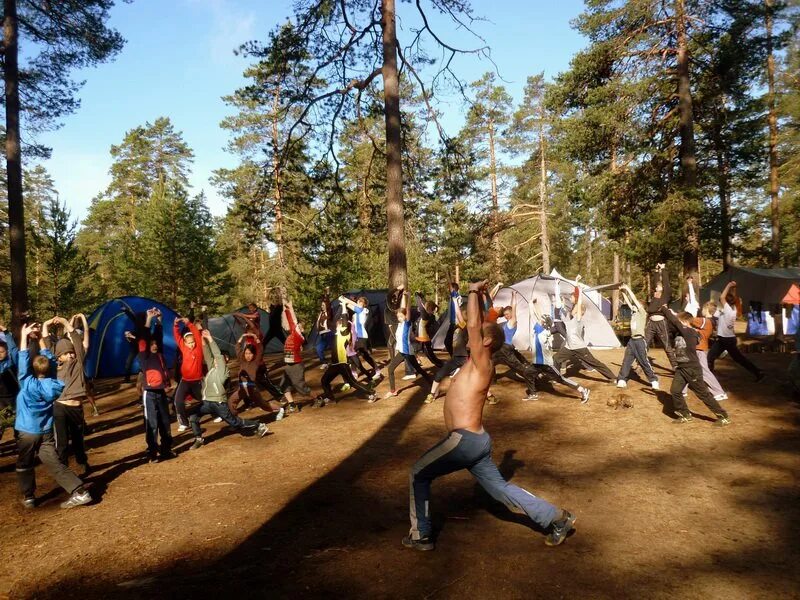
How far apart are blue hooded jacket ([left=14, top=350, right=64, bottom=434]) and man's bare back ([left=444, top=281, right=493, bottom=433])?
4.44 meters

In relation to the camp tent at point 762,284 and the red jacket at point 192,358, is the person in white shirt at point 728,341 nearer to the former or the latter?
the camp tent at point 762,284

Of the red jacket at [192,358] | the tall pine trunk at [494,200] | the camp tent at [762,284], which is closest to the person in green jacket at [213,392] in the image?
the red jacket at [192,358]

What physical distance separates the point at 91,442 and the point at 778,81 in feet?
96.8

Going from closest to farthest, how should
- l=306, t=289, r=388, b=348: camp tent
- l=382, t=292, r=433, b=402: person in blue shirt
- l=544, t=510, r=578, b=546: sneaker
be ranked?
l=544, t=510, r=578, b=546: sneaker < l=382, t=292, r=433, b=402: person in blue shirt < l=306, t=289, r=388, b=348: camp tent

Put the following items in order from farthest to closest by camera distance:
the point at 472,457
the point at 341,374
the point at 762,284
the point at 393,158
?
the point at 762,284 → the point at 393,158 → the point at 341,374 → the point at 472,457

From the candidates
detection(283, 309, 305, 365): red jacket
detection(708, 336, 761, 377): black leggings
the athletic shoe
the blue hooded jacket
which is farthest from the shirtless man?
detection(708, 336, 761, 377): black leggings

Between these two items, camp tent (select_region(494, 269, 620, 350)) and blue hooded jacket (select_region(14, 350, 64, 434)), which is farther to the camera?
camp tent (select_region(494, 269, 620, 350))

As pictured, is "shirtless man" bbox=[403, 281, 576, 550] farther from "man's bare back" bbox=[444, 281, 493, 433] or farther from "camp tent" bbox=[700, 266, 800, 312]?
"camp tent" bbox=[700, 266, 800, 312]

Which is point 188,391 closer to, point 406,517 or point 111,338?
point 406,517

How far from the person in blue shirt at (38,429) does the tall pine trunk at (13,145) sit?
10181mm

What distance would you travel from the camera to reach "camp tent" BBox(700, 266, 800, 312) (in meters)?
20.2

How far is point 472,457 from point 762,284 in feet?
70.6

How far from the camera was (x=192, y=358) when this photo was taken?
8.36 meters

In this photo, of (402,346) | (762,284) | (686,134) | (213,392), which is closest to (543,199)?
(762,284)
